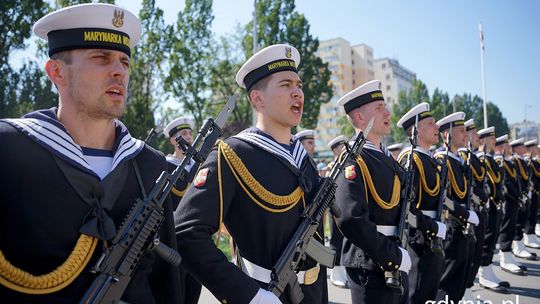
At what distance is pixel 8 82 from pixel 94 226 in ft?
53.4

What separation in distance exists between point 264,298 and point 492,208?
652 centimetres

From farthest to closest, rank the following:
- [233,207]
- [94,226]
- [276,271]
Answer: [233,207] < [276,271] < [94,226]

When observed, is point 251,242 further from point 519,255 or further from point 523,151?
point 523,151

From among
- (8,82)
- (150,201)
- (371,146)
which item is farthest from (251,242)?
(8,82)

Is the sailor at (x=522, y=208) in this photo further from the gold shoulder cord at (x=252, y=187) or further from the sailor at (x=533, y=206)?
the gold shoulder cord at (x=252, y=187)

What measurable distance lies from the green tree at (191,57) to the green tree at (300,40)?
3.53m

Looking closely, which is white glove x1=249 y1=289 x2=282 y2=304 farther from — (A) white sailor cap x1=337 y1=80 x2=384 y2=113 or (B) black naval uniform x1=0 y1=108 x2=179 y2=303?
(A) white sailor cap x1=337 y1=80 x2=384 y2=113

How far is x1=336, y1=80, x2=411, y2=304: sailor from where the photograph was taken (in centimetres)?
315

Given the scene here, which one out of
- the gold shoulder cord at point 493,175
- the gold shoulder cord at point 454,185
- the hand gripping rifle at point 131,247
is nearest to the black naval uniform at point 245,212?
the hand gripping rifle at point 131,247

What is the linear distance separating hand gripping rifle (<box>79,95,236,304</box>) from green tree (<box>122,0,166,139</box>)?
61.2ft

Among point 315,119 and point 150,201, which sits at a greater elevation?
point 315,119

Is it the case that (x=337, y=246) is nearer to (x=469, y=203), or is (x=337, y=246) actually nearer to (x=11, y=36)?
(x=469, y=203)

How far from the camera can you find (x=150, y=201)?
1.80 m

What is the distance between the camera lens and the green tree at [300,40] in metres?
26.3
